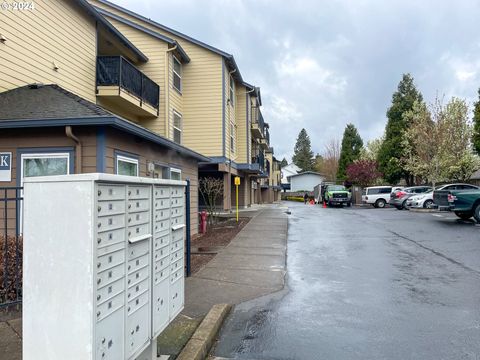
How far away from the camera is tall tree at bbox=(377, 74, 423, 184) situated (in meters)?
43.5

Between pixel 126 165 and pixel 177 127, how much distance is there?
468 inches

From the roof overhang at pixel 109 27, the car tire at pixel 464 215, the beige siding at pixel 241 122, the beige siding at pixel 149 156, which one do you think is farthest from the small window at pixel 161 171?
the beige siding at pixel 241 122

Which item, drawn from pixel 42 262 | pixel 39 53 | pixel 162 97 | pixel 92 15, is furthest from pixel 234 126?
pixel 42 262

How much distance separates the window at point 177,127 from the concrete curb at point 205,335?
1553 centimetres

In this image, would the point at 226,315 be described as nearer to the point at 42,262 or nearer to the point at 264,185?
the point at 42,262

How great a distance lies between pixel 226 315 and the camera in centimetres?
531

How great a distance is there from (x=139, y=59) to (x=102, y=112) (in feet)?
36.4

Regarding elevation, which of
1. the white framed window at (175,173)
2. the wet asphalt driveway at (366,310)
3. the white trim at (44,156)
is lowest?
the wet asphalt driveway at (366,310)

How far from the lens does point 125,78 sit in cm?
1481

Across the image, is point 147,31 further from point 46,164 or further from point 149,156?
point 46,164

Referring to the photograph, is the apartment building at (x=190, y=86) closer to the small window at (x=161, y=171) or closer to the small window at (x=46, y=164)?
the small window at (x=161, y=171)

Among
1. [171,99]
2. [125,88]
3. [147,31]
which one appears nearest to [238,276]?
[125,88]

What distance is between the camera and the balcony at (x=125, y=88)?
45.9ft

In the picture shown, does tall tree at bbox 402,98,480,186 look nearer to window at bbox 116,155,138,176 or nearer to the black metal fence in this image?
window at bbox 116,155,138,176
